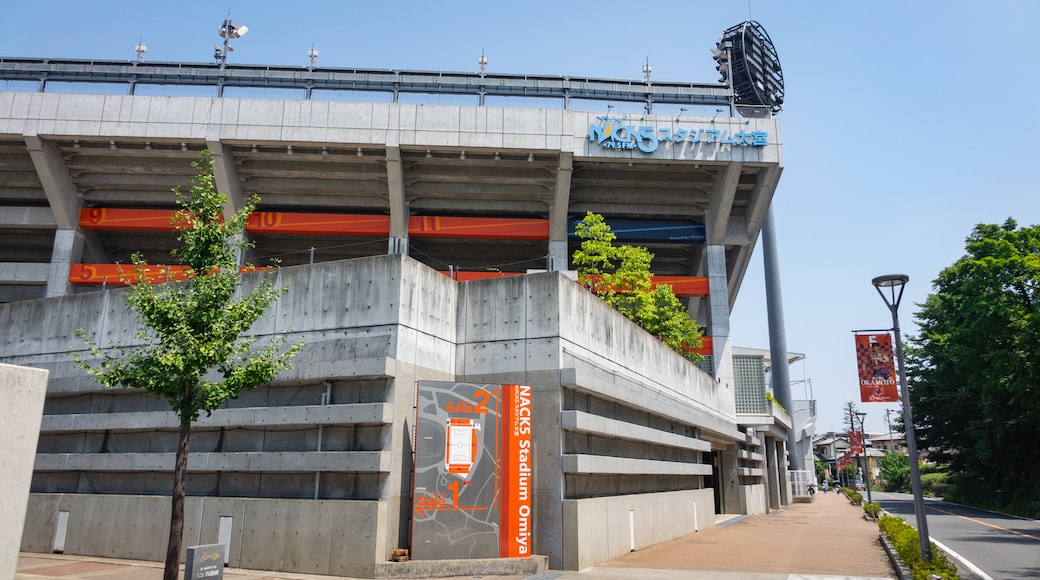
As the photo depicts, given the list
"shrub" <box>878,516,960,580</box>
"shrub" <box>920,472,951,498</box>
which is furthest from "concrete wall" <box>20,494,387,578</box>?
"shrub" <box>920,472,951,498</box>

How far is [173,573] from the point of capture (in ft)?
34.8

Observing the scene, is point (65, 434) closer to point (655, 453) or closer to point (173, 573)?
point (173, 573)

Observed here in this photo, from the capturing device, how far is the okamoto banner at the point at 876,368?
17469 mm

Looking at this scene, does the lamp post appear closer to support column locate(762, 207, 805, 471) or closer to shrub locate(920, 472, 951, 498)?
support column locate(762, 207, 805, 471)

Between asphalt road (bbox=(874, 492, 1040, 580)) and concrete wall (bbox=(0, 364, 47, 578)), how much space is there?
60.7ft

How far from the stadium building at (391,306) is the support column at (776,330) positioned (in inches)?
292

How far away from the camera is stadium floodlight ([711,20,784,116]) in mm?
59500

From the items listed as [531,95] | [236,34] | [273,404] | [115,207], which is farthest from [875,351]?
[115,207]

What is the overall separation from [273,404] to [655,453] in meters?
12.4

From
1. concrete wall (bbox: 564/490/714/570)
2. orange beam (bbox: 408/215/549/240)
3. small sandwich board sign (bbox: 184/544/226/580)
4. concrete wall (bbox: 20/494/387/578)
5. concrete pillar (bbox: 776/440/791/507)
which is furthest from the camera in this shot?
concrete pillar (bbox: 776/440/791/507)

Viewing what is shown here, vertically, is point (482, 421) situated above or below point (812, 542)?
above

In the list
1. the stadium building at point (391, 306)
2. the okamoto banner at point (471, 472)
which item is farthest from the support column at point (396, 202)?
the okamoto banner at point (471, 472)

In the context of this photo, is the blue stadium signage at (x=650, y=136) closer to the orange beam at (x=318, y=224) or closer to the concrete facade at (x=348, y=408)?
the concrete facade at (x=348, y=408)

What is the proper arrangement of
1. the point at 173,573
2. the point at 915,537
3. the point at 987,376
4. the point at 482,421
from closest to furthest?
the point at 173,573 < the point at 482,421 < the point at 915,537 < the point at 987,376
